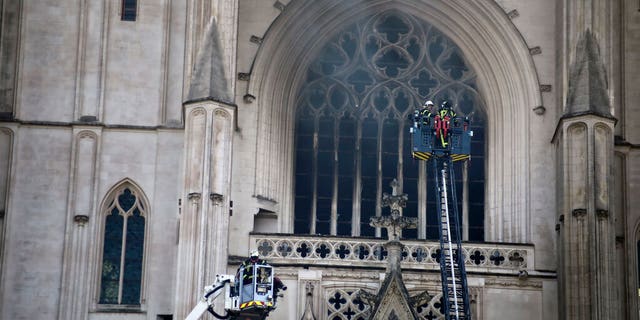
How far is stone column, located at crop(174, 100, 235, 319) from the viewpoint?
35.8 m

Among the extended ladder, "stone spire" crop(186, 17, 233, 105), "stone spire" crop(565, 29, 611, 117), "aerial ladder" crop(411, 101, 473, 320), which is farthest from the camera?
"stone spire" crop(565, 29, 611, 117)

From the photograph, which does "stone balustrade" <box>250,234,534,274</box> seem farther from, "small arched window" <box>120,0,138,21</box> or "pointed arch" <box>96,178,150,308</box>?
"small arched window" <box>120,0,138,21</box>

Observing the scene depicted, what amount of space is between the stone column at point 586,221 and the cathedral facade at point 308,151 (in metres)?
0.04

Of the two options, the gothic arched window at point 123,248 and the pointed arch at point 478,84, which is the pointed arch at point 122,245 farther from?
the pointed arch at point 478,84

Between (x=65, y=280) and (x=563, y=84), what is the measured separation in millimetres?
10443

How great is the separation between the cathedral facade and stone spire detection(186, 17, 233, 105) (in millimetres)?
38

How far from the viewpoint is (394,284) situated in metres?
36.5

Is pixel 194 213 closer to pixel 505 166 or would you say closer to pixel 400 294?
pixel 400 294

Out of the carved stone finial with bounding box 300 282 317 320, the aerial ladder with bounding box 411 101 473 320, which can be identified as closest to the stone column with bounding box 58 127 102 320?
the carved stone finial with bounding box 300 282 317 320

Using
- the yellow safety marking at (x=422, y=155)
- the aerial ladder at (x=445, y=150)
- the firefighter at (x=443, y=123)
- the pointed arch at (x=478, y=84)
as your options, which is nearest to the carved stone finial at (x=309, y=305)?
the pointed arch at (x=478, y=84)

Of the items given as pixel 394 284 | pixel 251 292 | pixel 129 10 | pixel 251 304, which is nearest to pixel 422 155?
pixel 394 284

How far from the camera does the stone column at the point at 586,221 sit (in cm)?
3616

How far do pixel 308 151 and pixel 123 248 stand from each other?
4.54 m

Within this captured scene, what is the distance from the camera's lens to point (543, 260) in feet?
124
